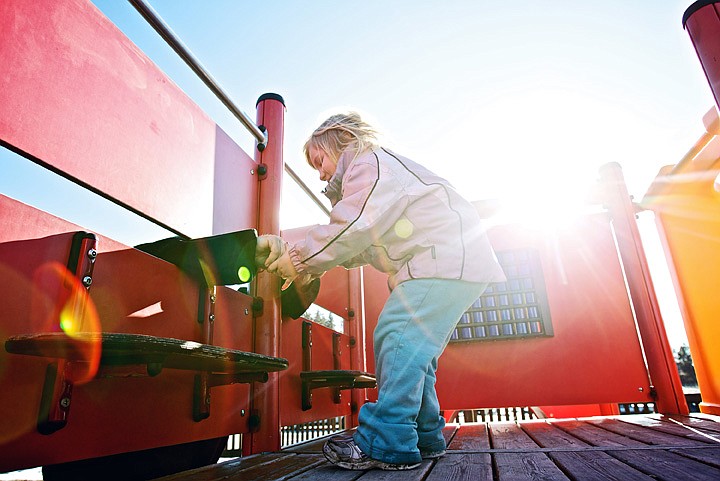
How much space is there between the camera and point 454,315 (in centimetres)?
145

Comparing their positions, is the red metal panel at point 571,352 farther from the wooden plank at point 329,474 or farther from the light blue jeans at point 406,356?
the wooden plank at point 329,474

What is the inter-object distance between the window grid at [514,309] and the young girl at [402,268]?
88.5 inches

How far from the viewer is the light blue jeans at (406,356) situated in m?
1.27

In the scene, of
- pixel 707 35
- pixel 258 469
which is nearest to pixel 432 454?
pixel 258 469

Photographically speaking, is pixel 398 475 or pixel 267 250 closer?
pixel 398 475

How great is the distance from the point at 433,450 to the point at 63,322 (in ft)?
3.83

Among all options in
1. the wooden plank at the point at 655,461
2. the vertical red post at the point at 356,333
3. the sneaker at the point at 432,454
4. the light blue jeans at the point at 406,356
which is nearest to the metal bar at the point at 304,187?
the vertical red post at the point at 356,333

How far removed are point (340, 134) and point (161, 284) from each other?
865 mm

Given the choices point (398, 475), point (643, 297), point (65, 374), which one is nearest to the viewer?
point (65, 374)

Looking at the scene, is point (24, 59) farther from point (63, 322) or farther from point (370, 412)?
point (370, 412)

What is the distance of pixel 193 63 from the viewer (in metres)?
1.79

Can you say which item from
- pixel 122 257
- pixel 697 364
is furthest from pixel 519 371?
pixel 122 257

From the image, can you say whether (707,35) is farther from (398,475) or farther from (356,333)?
(356,333)

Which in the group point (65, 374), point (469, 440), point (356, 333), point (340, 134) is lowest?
point (469, 440)
